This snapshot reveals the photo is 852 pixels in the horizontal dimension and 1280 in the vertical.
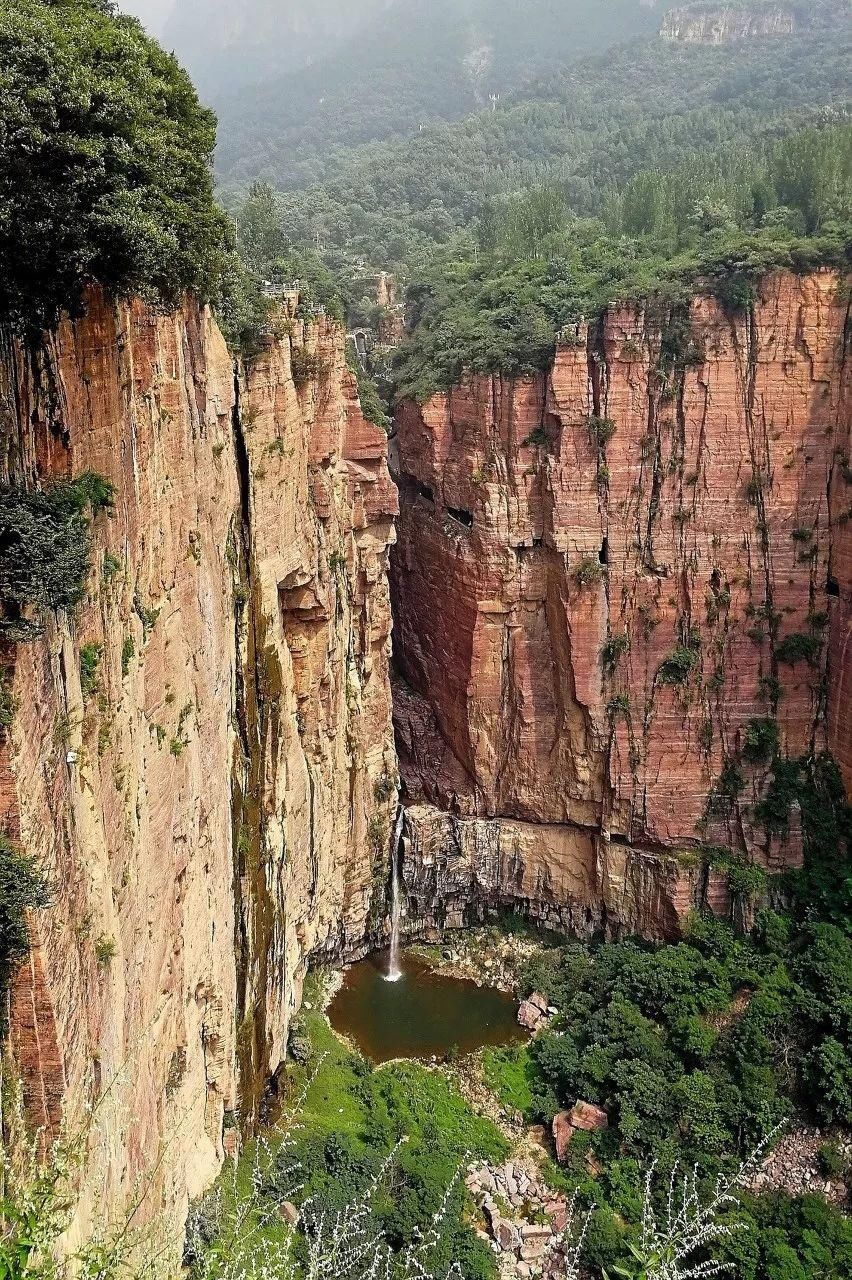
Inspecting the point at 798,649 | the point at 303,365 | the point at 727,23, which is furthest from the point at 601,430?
the point at 727,23

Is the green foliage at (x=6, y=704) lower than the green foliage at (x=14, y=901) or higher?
higher

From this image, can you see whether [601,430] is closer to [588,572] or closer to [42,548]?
[588,572]

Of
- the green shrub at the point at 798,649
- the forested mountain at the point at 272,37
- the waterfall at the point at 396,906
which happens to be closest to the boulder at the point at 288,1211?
the waterfall at the point at 396,906

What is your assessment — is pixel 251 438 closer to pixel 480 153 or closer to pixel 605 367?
pixel 605 367

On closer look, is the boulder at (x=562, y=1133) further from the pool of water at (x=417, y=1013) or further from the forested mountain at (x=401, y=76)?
the forested mountain at (x=401, y=76)

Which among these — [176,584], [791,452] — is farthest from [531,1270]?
[791,452]
